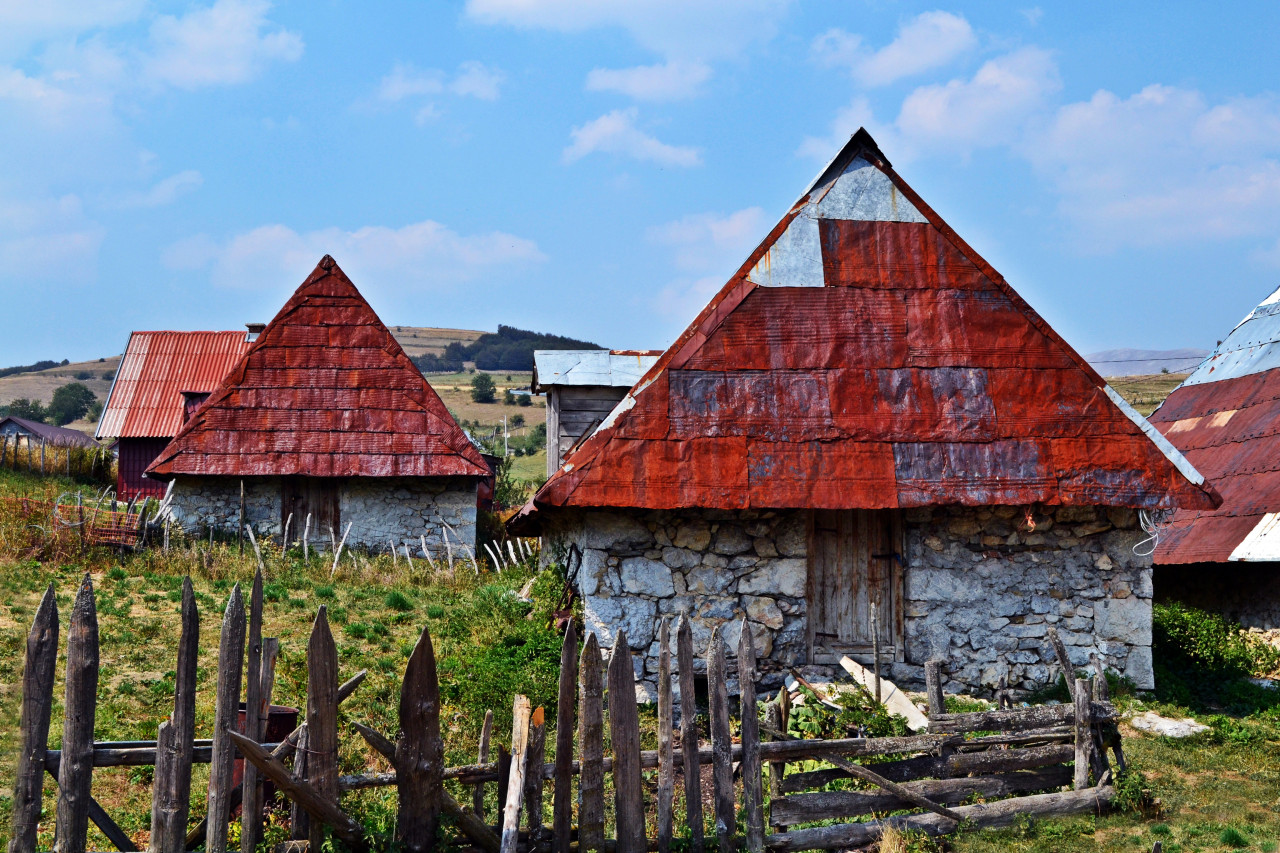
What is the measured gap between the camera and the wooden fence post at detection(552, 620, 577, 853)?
17.6 feet

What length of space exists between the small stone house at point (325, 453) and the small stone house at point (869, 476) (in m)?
7.51

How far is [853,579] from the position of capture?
993cm

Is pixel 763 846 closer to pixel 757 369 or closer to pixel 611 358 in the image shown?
pixel 757 369

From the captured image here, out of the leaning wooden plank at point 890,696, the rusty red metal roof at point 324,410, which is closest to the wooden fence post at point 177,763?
the leaning wooden plank at point 890,696

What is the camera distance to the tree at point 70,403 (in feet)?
207

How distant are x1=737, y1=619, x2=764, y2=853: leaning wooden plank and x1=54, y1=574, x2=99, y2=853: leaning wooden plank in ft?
11.2

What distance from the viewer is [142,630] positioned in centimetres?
1117

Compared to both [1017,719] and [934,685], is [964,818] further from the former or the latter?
[934,685]

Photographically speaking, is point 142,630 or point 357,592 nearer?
point 142,630

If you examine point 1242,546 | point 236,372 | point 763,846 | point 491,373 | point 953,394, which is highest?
point 491,373

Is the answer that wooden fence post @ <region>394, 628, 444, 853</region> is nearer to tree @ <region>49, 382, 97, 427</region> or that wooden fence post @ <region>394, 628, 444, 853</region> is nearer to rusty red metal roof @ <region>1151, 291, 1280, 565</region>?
rusty red metal roof @ <region>1151, 291, 1280, 565</region>

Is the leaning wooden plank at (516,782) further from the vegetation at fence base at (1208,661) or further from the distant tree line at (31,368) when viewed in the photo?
the distant tree line at (31,368)

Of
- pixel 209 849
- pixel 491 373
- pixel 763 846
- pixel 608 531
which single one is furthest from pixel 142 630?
pixel 491 373

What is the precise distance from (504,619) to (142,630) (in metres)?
4.04
